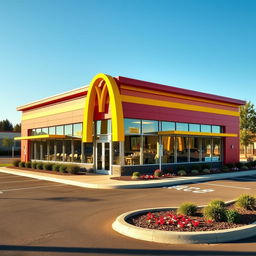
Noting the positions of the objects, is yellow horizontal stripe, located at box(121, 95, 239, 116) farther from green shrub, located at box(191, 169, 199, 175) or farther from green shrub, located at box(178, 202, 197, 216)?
green shrub, located at box(178, 202, 197, 216)

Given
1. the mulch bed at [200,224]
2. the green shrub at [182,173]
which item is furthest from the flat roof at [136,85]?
the mulch bed at [200,224]

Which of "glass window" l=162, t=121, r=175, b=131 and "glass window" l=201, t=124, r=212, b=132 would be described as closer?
"glass window" l=162, t=121, r=175, b=131

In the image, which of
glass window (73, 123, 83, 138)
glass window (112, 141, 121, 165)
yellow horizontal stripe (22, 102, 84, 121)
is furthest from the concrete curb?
yellow horizontal stripe (22, 102, 84, 121)

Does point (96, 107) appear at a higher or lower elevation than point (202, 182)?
higher

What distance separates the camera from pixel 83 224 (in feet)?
26.0

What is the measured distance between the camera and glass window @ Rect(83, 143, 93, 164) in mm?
22406

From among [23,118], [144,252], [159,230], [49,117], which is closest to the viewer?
[144,252]

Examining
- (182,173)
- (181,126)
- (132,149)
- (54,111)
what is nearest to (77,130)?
(54,111)

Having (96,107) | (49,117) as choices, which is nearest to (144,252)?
(96,107)

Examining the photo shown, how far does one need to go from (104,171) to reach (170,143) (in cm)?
550

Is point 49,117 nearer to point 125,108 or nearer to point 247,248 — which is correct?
point 125,108

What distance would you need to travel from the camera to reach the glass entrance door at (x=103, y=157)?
20847 millimetres

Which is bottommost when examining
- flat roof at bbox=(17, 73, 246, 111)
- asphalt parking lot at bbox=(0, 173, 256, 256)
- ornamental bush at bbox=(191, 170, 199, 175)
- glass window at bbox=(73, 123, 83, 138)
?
asphalt parking lot at bbox=(0, 173, 256, 256)

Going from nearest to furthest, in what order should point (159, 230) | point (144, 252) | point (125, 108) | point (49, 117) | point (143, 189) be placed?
point (144, 252) < point (159, 230) < point (143, 189) < point (125, 108) < point (49, 117)
